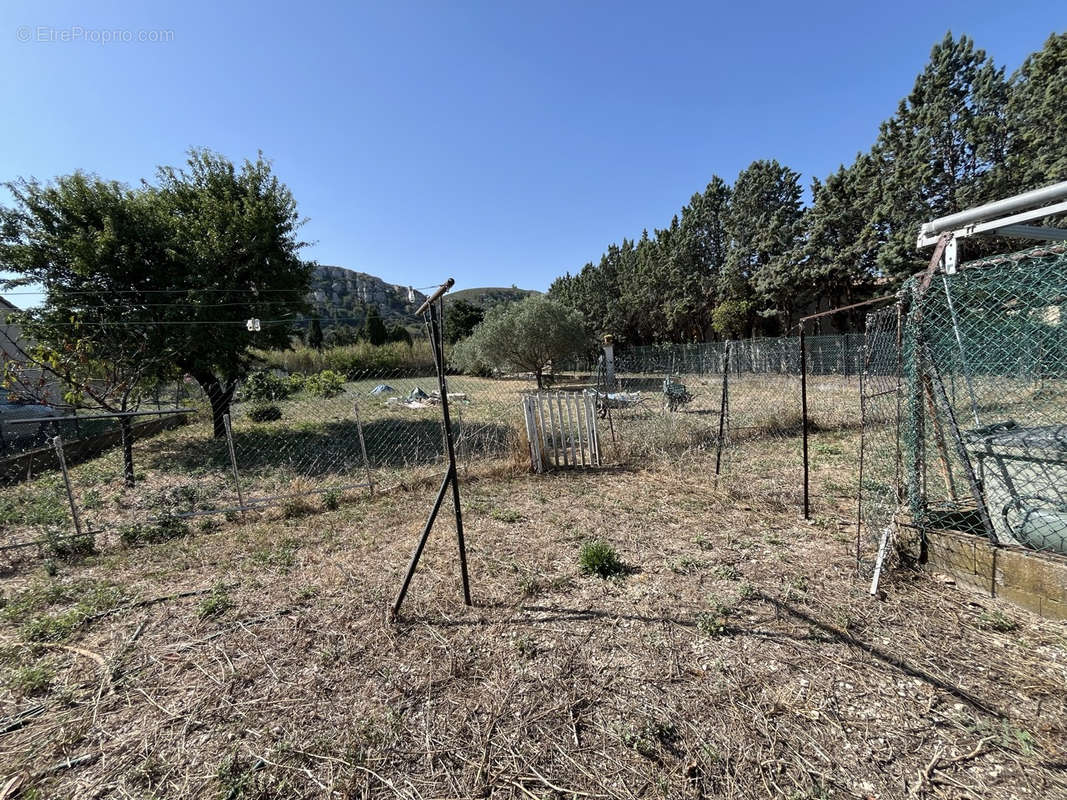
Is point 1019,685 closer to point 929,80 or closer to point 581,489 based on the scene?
point 581,489

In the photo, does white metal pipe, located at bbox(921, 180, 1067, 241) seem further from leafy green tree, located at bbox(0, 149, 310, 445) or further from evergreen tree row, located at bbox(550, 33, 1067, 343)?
evergreen tree row, located at bbox(550, 33, 1067, 343)

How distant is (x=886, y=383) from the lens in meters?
4.54

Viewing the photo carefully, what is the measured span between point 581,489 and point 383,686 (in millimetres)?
3637

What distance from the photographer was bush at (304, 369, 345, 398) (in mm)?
16359

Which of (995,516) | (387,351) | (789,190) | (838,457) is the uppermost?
(789,190)

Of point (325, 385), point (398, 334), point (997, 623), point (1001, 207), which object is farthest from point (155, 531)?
point (398, 334)

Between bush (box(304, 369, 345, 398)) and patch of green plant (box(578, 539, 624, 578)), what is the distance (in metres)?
15.0

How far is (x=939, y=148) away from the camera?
1769cm

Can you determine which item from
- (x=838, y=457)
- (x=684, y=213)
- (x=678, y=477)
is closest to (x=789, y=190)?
(x=684, y=213)

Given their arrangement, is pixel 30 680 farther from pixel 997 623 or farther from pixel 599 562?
Answer: pixel 997 623

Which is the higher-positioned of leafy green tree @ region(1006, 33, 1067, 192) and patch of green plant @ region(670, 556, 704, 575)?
leafy green tree @ region(1006, 33, 1067, 192)

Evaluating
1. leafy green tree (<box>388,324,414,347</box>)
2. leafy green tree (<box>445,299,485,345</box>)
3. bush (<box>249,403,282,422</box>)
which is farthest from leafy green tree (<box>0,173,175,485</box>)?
leafy green tree (<box>388,324,414,347</box>)

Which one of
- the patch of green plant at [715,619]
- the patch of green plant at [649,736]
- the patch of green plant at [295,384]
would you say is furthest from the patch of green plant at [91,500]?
the patch of green plant at [295,384]

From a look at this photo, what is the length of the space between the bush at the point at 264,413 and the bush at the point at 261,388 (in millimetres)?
3242
